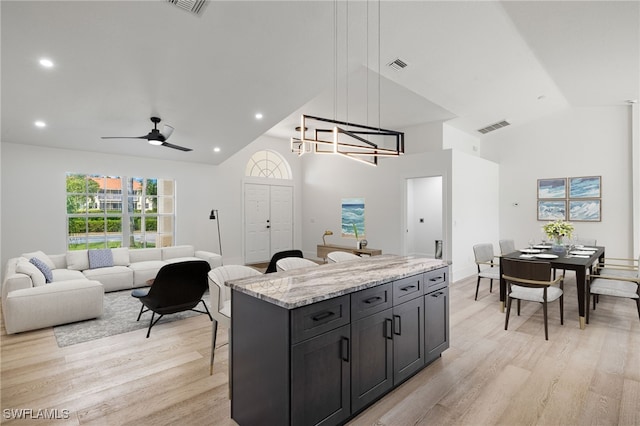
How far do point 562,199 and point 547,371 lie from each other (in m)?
5.73

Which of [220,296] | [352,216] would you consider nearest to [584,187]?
[352,216]

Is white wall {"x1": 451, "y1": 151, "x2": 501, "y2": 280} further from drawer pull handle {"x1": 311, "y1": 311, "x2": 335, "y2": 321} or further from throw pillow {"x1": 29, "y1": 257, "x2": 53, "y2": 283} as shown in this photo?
throw pillow {"x1": 29, "y1": 257, "x2": 53, "y2": 283}

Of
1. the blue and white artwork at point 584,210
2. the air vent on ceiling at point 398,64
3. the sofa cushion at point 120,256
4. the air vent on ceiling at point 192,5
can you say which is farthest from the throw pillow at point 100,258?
the blue and white artwork at point 584,210

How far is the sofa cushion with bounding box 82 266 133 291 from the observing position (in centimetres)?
536

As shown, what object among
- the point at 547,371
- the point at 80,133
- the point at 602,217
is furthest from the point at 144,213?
the point at 602,217

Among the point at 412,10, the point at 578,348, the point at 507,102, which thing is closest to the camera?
the point at 578,348

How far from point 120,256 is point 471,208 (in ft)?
23.0

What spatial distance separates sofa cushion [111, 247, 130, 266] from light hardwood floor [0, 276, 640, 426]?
2.24 metres

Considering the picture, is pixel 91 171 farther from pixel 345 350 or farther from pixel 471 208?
pixel 471 208

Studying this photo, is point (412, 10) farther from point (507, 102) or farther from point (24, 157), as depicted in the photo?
point (24, 157)

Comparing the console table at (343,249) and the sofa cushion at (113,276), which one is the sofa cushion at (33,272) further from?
the console table at (343,249)

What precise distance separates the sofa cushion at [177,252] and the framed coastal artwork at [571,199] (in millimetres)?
7796

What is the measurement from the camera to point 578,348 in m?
3.25

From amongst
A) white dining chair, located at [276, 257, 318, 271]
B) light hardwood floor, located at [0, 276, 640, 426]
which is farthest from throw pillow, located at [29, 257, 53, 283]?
white dining chair, located at [276, 257, 318, 271]
